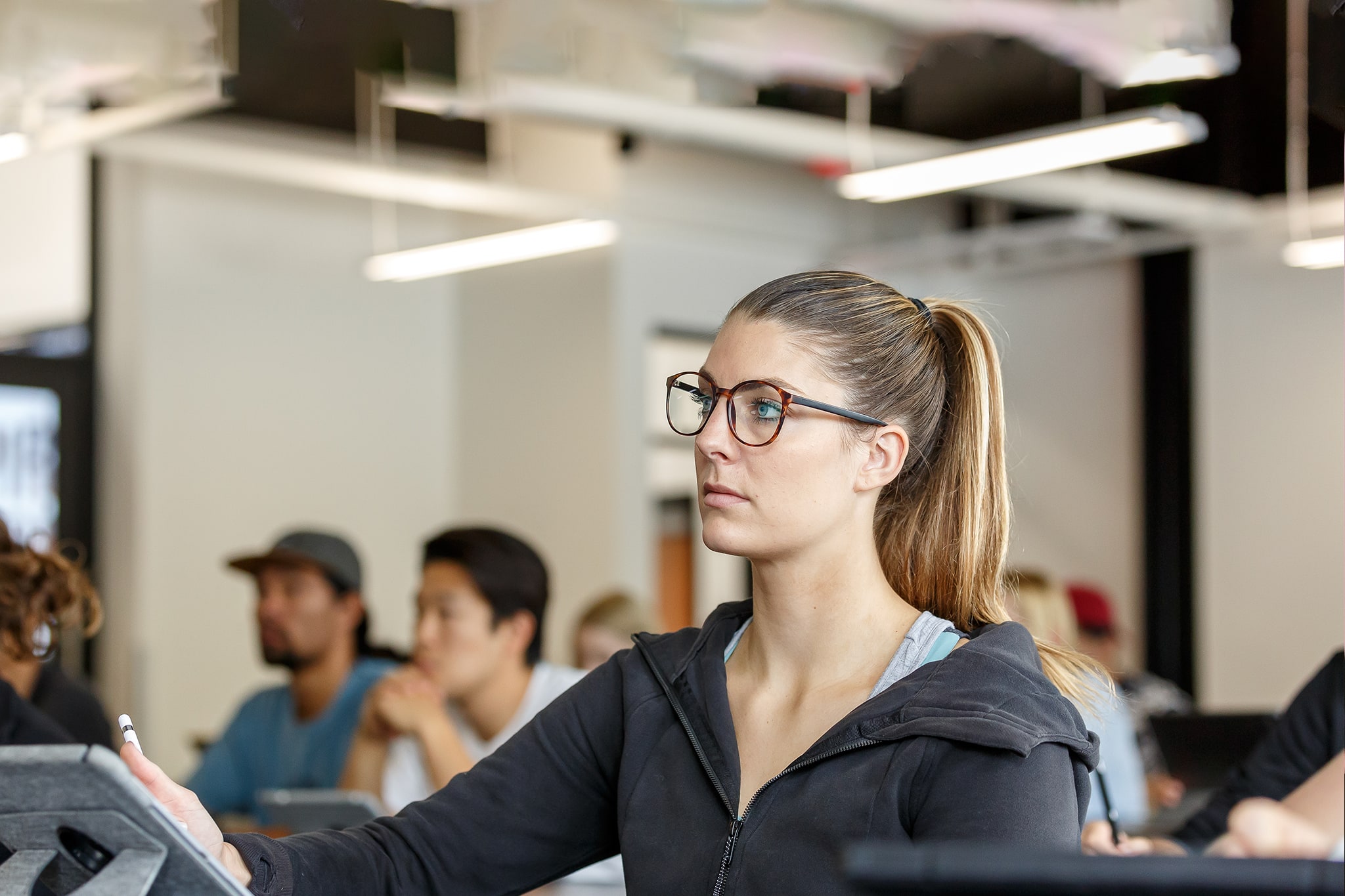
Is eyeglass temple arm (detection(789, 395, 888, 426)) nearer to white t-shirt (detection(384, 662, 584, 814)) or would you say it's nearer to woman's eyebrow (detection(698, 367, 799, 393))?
woman's eyebrow (detection(698, 367, 799, 393))

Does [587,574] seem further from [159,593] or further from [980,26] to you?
[980,26]

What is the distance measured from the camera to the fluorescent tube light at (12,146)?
4289 mm

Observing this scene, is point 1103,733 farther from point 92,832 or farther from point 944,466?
point 92,832

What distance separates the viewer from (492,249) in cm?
618

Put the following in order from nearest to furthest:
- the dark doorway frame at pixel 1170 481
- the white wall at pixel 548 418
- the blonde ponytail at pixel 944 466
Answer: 1. the blonde ponytail at pixel 944 466
2. the white wall at pixel 548 418
3. the dark doorway frame at pixel 1170 481

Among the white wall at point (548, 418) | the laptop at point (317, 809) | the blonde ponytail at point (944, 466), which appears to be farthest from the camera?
the white wall at point (548, 418)

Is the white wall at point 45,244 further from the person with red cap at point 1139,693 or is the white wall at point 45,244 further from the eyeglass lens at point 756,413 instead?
the eyeglass lens at point 756,413

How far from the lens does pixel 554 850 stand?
1682mm

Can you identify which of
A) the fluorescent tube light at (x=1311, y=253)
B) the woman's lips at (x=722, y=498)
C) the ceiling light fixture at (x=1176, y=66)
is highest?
the ceiling light fixture at (x=1176, y=66)

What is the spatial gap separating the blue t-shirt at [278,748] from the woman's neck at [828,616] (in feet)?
8.71

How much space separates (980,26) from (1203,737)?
2.54m

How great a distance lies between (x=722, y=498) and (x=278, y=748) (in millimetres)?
2935

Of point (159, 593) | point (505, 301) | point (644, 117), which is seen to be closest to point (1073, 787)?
point (644, 117)

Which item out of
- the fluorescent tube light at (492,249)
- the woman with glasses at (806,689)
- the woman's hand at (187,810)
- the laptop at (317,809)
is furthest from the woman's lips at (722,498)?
the fluorescent tube light at (492,249)
